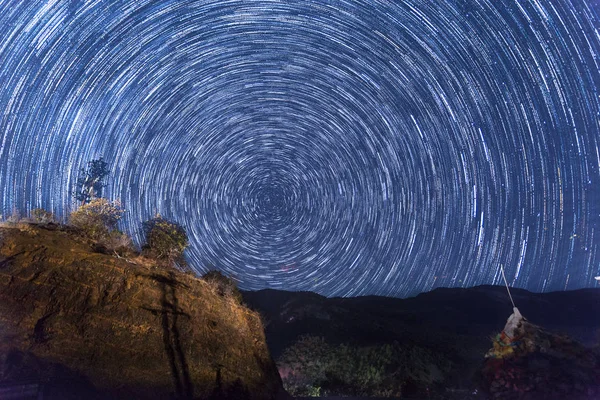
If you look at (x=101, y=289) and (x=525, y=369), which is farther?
(x=525, y=369)

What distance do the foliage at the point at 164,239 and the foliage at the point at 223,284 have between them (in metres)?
2.12

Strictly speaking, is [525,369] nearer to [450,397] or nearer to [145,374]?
[450,397]

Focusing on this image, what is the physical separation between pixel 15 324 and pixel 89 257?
2913 mm

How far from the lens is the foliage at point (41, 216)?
1474cm

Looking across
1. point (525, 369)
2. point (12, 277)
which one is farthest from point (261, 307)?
point (12, 277)

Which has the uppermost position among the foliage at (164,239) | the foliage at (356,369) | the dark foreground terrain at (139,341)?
the foliage at (164,239)

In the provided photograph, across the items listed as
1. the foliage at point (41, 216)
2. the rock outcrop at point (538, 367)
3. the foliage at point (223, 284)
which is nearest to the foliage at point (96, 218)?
the foliage at point (41, 216)

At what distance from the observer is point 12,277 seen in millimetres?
11344

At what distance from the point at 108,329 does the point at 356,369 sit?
69.3ft

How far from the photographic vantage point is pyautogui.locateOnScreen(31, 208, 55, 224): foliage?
14743mm

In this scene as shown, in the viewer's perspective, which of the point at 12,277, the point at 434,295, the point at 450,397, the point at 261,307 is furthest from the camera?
the point at 434,295

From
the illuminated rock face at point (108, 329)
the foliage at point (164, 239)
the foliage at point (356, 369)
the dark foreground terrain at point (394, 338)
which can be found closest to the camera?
the illuminated rock face at point (108, 329)

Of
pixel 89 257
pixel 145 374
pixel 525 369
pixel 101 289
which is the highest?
pixel 89 257

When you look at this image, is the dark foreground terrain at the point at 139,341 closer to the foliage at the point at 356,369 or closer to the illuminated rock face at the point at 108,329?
the illuminated rock face at the point at 108,329
